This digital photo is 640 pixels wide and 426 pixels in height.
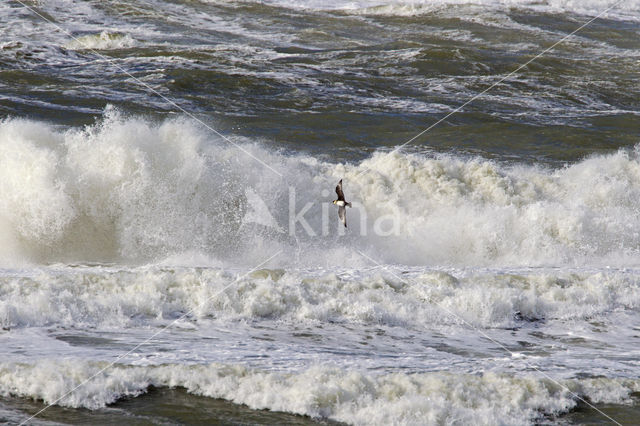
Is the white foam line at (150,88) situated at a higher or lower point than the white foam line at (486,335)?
higher

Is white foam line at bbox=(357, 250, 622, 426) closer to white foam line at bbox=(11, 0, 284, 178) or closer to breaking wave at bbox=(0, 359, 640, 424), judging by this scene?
breaking wave at bbox=(0, 359, 640, 424)

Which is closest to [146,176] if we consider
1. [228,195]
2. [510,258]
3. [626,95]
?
[228,195]

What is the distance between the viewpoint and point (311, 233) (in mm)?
11633

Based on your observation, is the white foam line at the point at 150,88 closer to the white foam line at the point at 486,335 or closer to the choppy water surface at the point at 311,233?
the choppy water surface at the point at 311,233

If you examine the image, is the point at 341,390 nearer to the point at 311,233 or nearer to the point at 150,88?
the point at 311,233

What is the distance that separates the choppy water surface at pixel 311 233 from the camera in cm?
637

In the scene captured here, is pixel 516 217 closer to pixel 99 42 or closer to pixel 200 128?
pixel 200 128

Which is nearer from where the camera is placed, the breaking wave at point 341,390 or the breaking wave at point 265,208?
the breaking wave at point 341,390

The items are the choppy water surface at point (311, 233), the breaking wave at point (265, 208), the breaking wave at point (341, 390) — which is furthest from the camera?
the breaking wave at point (265, 208)

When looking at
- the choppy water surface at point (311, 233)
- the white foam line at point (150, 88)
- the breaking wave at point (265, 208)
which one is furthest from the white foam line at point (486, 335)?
the white foam line at point (150, 88)

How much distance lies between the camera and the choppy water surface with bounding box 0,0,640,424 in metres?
6.37

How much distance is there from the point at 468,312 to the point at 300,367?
7.86 feet

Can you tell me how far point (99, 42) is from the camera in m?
21.5

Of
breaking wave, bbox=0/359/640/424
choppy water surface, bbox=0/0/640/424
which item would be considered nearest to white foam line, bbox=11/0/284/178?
choppy water surface, bbox=0/0/640/424
